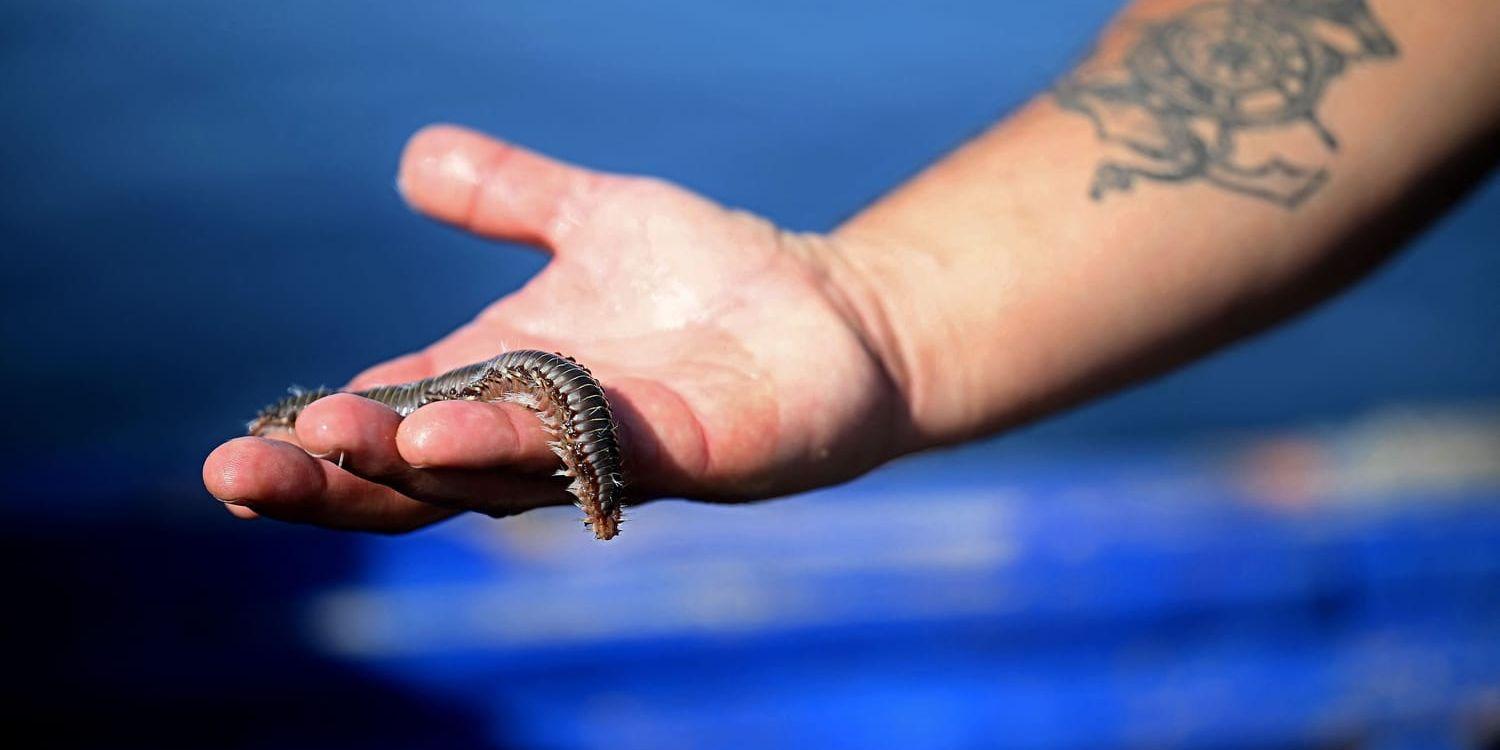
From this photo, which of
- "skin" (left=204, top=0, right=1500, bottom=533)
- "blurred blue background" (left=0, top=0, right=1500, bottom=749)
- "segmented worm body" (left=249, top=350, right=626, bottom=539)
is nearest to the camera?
"segmented worm body" (left=249, top=350, right=626, bottom=539)

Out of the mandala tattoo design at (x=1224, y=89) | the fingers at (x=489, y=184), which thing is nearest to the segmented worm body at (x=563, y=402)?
the fingers at (x=489, y=184)

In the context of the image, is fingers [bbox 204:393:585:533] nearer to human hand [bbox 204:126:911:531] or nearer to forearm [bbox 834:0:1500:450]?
human hand [bbox 204:126:911:531]

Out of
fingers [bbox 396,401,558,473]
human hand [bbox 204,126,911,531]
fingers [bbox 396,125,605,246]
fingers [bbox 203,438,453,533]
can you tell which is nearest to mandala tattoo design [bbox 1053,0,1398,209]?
human hand [bbox 204,126,911,531]

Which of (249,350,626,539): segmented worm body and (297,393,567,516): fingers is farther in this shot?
(249,350,626,539): segmented worm body

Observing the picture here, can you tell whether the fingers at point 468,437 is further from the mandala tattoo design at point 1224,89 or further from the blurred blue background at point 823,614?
the blurred blue background at point 823,614

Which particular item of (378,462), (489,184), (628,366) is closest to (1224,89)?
(628,366)

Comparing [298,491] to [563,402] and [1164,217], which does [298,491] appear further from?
[1164,217]

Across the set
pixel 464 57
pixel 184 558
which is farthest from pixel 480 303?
pixel 184 558

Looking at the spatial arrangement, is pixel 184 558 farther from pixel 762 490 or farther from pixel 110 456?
pixel 762 490
